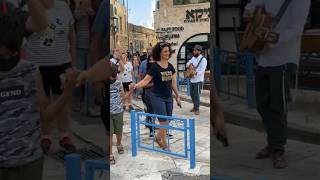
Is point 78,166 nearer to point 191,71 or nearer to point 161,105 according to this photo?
point 161,105

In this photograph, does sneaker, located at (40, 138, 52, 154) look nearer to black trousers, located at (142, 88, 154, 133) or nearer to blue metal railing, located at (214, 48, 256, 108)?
black trousers, located at (142, 88, 154, 133)

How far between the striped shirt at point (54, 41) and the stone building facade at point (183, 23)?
250mm

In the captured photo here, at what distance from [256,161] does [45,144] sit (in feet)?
1.94

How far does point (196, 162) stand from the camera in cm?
150

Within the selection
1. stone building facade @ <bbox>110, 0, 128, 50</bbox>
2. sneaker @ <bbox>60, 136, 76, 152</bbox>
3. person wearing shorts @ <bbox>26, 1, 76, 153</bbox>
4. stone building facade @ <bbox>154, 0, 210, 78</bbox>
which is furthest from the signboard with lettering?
sneaker @ <bbox>60, 136, 76, 152</bbox>

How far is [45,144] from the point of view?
1.34 m

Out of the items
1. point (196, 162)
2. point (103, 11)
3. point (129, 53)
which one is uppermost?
point (103, 11)

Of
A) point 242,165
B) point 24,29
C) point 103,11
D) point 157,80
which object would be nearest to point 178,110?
point 157,80

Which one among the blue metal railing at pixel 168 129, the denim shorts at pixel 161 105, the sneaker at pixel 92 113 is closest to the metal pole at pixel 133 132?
the blue metal railing at pixel 168 129

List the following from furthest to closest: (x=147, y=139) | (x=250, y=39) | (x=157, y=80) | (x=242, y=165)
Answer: (x=147, y=139) < (x=157, y=80) < (x=242, y=165) < (x=250, y=39)

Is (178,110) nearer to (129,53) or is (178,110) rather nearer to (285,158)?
(129,53)

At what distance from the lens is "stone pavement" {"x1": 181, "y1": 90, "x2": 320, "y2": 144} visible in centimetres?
121

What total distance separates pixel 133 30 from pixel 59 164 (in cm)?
45

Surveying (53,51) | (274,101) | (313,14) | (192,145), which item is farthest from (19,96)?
(313,14)
